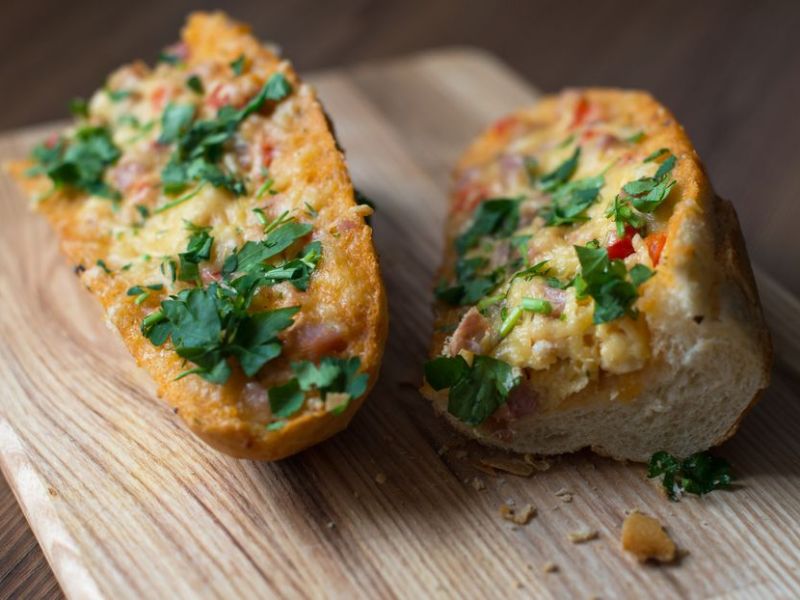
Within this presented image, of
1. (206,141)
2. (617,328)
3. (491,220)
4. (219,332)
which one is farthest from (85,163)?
(617,328)

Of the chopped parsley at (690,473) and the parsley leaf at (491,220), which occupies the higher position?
→ the parsley leaf at (491,220)

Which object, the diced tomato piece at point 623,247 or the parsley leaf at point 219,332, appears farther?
the diced tomato piece at point 623,247

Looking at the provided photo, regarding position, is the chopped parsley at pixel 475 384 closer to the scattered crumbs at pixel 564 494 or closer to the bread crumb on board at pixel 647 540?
the scattered crumbs at pixel 564 494

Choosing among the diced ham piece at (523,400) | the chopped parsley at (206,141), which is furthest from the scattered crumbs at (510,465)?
the chopped parsley at (206,141)

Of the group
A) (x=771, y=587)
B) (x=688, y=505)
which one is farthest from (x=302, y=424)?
(x=771, y=587)

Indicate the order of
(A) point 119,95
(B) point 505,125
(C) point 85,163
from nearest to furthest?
(C) point 85,163 → (A) point 119,95 → (B) point 505,125

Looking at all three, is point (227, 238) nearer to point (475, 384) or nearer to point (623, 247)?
point (475, 384)
